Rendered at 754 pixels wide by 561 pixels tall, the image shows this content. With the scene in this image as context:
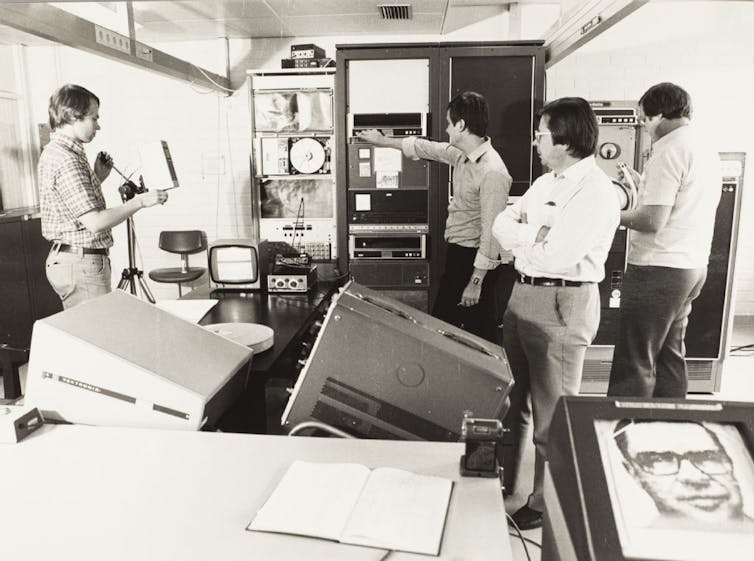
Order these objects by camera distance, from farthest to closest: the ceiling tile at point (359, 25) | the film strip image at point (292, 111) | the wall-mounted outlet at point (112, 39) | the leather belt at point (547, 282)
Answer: the ceiling tile at point (359, 25) < the film strip image at point (292, 111) < the wall-mounted outlet at point (112, 39) < the leather belt at point (547, 282)

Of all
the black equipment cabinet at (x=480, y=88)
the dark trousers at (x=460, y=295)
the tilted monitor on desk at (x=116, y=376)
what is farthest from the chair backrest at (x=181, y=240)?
the tilted monitor on desk at (x=116, y=376)

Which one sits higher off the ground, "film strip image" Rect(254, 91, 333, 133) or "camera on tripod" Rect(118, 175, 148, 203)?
"film strip image" Rect(254, 91, 333, 133)

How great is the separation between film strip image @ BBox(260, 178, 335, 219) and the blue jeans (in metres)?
2.12

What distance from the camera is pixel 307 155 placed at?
15.2ft

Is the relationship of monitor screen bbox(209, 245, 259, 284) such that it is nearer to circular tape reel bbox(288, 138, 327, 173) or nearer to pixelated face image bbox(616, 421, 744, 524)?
circular tape reel bbox(288, 138, 327, 173)

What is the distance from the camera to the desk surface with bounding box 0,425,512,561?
96 centimetres

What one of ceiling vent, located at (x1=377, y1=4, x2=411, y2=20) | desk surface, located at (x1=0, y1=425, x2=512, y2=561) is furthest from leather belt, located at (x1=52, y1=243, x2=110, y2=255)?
ceiling vent, located at (x1=377, y1=4, x2=411, y2=20)

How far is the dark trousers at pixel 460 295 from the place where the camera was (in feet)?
10.5

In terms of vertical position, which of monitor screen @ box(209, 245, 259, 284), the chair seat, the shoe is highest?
monitor screen @ box(209, 245, 259, 284)

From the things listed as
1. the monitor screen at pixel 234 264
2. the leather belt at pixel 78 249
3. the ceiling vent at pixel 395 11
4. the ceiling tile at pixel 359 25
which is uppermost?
the ceiling tile at pixel 359 25

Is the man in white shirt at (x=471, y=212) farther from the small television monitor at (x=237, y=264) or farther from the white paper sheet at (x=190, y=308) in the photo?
the white paper sheet at (x=190, y=308)

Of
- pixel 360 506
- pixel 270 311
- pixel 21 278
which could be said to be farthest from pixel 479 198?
pixel 21 278

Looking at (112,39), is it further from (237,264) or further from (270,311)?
(270,311)

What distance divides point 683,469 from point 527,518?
1.75 metres
